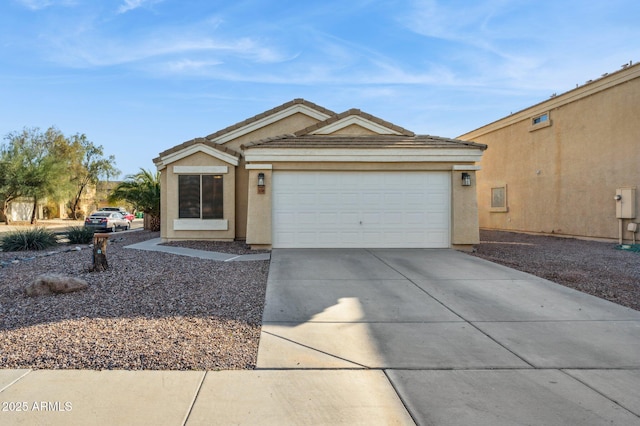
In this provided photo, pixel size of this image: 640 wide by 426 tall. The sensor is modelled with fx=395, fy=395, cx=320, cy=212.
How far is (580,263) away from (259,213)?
8427 millimetres

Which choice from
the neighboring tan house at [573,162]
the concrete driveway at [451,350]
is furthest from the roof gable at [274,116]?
the neighboring tan house at [573,162]

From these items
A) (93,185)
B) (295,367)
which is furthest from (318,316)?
(93,185)

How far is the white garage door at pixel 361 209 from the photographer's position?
11.4 metres

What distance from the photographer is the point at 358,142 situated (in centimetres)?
1156

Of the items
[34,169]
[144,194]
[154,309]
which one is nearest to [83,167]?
[34,169]

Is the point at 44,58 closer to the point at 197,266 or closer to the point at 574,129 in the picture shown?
the point at 197,266

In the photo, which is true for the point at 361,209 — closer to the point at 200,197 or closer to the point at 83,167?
the point at 200,197

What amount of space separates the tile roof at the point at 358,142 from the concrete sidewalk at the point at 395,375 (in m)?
5.98

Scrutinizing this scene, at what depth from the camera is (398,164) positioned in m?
11.6

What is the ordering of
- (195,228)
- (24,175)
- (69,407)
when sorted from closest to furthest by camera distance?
1. (69,407)
2. (195,228)
3. (24,175)

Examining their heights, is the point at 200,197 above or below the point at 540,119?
below

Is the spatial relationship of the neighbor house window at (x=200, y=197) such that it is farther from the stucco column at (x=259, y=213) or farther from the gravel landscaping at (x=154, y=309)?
the gravel landscaping at (x=154, y=309)

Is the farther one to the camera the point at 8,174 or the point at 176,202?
the point at 8,174

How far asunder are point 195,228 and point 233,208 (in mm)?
1396
